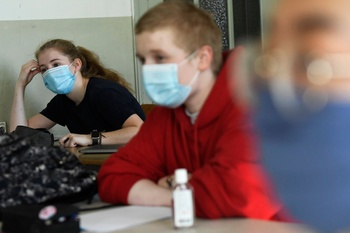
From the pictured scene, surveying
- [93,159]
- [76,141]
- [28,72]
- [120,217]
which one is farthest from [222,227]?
[28,72]

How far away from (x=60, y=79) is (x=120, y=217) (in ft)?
6.58

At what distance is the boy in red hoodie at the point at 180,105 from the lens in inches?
57.8

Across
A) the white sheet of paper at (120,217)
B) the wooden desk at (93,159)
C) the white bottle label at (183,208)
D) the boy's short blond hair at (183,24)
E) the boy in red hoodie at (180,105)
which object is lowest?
the wooden desk at (93,159)

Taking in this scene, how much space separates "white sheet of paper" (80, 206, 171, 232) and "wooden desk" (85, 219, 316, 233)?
0.11 feet

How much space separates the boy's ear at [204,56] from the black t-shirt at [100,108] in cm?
161

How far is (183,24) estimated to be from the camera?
151cm

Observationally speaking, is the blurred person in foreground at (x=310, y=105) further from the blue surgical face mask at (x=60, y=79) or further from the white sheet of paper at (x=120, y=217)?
the blue surgical face mask at (x=60, y=79)

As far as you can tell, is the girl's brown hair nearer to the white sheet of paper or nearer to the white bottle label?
the white sheet of paper

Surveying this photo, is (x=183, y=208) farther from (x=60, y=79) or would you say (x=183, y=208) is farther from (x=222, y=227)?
(x=60, y=79)

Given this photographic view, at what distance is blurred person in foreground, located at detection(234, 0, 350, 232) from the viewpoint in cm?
40

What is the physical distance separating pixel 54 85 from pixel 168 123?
180 cm

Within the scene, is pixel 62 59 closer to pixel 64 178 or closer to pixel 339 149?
pixel 64 178

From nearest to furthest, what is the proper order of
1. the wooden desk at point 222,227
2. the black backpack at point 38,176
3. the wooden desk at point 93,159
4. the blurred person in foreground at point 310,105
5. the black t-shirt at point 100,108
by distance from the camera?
the blurred person in foreground at point 310,105
the wooden desk at point 222,227
the black backpack at point 38,176
the wooden desk at point 93,159
the black t-shirt at point 100,108

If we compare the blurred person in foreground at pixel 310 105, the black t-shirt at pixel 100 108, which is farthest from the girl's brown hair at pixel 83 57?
the blurred person in foreground at pixel 310 105
